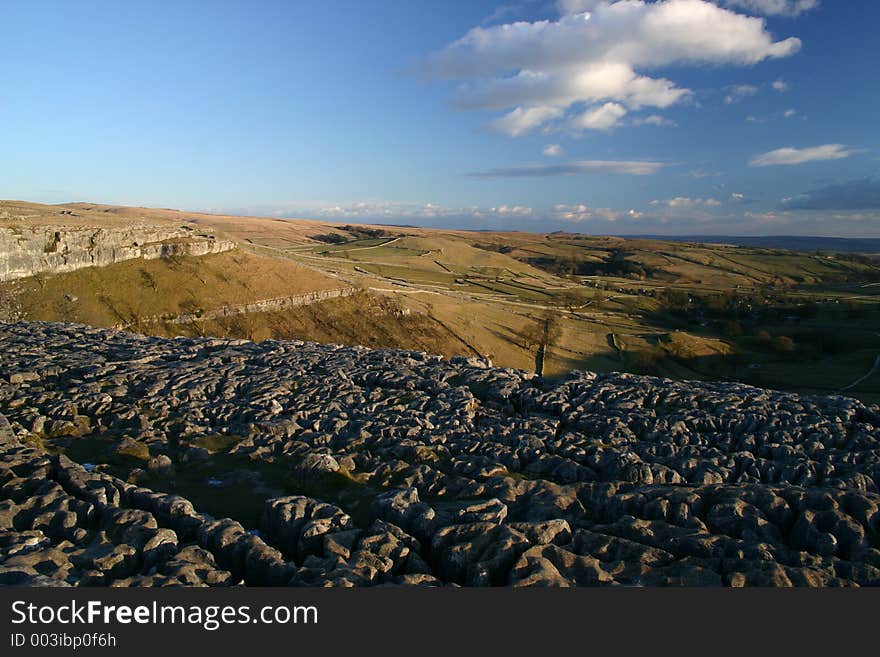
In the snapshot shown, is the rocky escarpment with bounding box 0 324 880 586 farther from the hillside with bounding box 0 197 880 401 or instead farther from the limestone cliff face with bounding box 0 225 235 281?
the limestone cliff face with bounding box 0 225 235 281

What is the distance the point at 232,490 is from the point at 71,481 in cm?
505

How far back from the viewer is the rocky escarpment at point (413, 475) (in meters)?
13.5

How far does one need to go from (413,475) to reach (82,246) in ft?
270

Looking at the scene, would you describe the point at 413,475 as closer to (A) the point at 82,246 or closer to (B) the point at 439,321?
(B) the point at 439,321

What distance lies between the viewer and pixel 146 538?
1444 cm

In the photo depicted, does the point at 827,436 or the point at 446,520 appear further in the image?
the point at 827,436

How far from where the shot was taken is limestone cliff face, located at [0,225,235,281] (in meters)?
73.9

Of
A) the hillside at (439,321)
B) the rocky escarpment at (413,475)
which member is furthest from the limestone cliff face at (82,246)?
the rocky escarpment at (413,475)

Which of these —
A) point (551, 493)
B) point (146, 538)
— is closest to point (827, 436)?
point (551, 493)

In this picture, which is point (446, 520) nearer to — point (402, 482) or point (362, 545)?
point (362, 545)

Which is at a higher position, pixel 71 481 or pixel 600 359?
pixel 71 481

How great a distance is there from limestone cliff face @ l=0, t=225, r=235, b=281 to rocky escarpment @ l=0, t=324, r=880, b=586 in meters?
48.4

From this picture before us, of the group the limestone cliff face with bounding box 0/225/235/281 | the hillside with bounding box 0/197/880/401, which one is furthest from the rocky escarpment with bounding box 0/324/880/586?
the limestone cliff face with bounding box 0/225/235/281

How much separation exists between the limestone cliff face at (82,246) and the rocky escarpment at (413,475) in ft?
159
